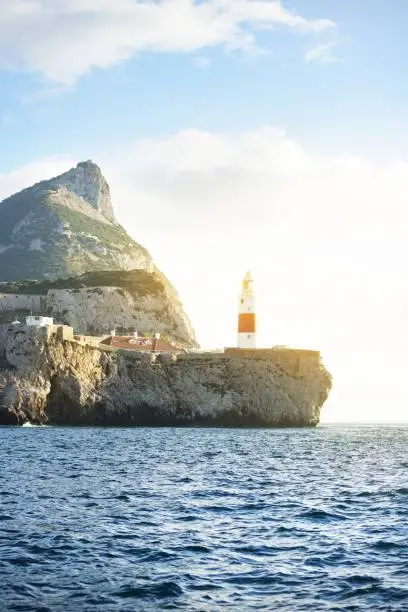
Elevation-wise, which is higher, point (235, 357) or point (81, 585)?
point (235, 357)

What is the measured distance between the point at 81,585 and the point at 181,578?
2.69 m

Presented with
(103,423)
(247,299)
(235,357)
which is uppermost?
(247,299)

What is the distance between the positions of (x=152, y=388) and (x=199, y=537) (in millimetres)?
93250

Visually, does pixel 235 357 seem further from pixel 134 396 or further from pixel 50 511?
pixel 50 511

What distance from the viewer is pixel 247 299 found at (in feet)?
431

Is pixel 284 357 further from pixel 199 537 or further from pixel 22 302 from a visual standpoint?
pixel 199 537

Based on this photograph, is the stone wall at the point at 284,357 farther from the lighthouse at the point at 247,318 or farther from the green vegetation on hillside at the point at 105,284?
the green vegetation on hillside at the point at 105,284

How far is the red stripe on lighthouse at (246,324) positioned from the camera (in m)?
129

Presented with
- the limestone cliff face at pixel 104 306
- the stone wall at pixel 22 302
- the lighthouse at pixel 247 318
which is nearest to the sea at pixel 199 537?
the lighthouse at pixel 247 318

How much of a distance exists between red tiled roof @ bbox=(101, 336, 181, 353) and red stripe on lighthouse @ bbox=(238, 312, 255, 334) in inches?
448

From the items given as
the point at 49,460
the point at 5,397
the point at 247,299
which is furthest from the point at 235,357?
the point at 49,460

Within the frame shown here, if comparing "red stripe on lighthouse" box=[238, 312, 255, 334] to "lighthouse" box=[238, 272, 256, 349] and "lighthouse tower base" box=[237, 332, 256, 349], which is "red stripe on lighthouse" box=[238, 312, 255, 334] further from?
"lighthouse tower base" box=[237, 332, 256, 349]

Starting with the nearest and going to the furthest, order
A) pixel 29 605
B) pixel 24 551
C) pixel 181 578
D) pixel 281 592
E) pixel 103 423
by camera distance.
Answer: pixel 29 605
pixel 281 592
pixel 181 578
pixel 24 551
pixel 103 423

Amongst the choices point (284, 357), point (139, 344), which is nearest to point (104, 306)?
point (139, 344)
